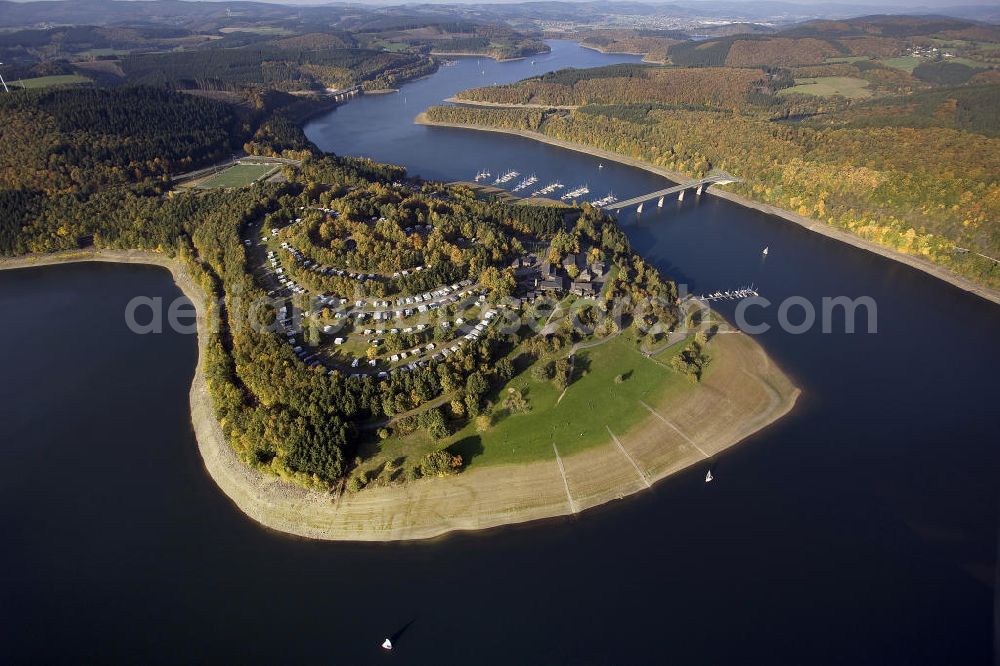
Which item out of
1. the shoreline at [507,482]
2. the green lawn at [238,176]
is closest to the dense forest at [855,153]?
the shoreline at [507,482]

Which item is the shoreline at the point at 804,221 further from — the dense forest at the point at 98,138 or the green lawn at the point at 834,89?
the dense forest at the point at 98,138

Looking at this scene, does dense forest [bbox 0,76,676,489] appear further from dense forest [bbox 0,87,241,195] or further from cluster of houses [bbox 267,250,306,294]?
cluster of houses [bbox 267,250,306,294]

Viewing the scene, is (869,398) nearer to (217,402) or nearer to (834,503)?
(834,503)

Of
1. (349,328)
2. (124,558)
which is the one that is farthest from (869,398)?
(124,558)

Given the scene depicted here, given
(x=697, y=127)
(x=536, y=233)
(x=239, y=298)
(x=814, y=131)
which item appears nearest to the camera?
(x=239, y=298)

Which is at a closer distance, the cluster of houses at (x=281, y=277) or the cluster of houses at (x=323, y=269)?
the cluster of houses at (x=281, y=277)
